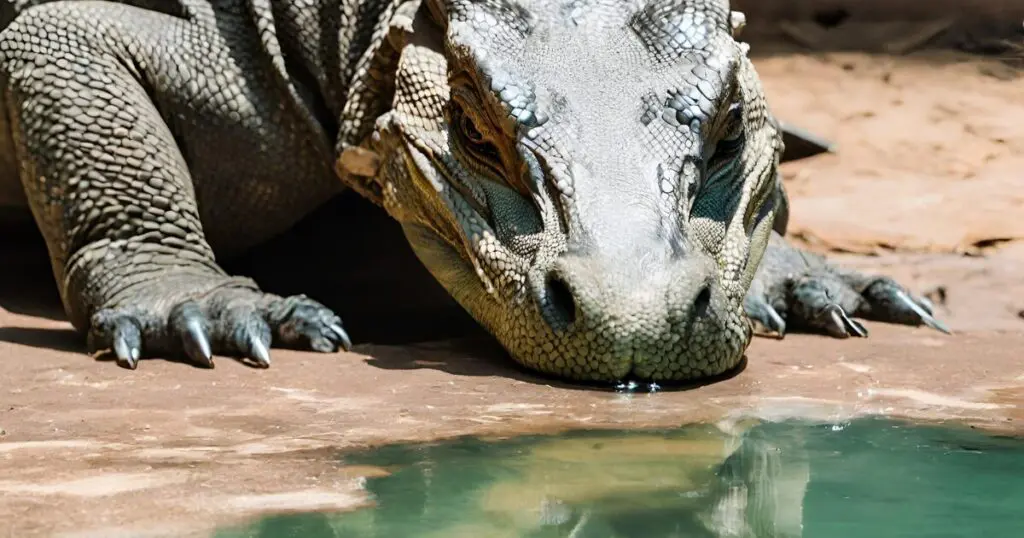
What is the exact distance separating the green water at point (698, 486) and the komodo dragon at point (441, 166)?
0.85 m

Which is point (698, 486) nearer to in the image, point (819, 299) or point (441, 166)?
point (441, 166)

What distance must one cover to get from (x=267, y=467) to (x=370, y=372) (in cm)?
169

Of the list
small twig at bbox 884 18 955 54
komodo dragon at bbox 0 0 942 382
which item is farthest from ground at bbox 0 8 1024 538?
small twig at bbox 884 18 955 54

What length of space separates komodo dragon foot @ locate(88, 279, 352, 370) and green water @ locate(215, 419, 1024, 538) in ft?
5.90

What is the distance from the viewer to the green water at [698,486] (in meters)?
3.03

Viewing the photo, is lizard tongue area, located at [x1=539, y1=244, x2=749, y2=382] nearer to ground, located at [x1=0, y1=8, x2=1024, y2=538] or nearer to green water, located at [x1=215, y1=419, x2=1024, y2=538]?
ground, located at [x1=0, y1=8, x2=1024, y2=538]

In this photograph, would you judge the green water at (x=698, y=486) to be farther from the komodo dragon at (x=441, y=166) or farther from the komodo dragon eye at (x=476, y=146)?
the komodo dragon eye at (x=476, y=146)

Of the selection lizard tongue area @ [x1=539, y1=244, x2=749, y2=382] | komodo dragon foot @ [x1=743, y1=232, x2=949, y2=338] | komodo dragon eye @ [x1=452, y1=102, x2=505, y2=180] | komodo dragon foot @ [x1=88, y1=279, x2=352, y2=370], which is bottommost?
komodo dragon foot @ [x1=743, y1=232, x2=949, y2=338]

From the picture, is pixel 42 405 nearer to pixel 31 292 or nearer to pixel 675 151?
pixel 675 151

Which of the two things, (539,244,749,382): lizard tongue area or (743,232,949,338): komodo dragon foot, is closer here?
(539,244,749,382): lizard tongue area

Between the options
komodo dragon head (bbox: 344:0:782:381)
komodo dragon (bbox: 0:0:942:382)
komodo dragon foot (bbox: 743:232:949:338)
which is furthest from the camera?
komodo dragon foot (bbox: 743:232:949:338)

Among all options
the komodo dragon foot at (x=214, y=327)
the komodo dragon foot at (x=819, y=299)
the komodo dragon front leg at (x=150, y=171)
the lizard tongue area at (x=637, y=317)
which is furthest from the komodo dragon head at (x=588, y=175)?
the komodo dragon front leg at (x=150, y=171)

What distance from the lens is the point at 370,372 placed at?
17.4 feet

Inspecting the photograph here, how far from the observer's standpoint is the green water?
303 cm
